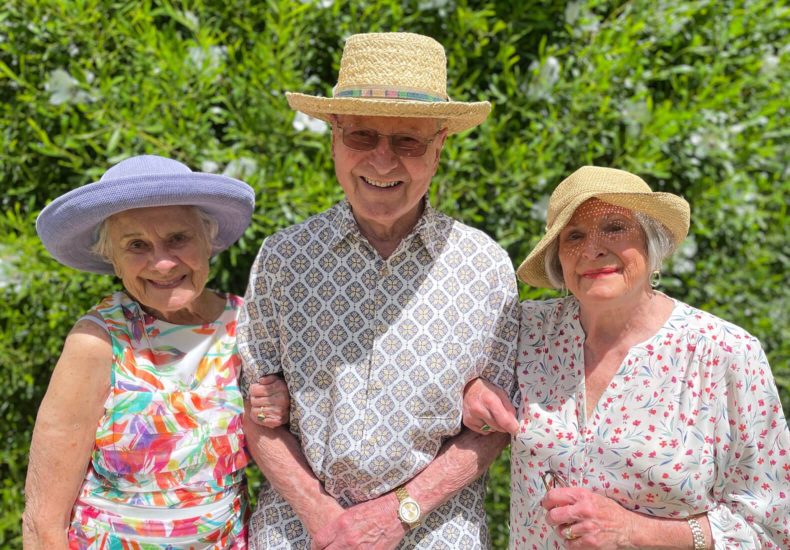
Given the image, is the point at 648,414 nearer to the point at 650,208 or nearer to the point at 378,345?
the point at 650,208

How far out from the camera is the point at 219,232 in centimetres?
292

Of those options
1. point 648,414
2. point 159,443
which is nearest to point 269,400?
point 159,443

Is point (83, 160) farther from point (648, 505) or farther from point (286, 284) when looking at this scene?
point (648, 505)

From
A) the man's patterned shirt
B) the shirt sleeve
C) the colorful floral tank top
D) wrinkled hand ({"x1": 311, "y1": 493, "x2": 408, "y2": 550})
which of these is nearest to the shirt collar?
the man's patterned shirt

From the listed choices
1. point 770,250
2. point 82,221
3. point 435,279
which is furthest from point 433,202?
Answer: point 770,250

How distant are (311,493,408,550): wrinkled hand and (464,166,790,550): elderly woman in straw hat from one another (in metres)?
0.48

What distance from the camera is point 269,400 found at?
106 inches

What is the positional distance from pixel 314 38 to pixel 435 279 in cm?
153

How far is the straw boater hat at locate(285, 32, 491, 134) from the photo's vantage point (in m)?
2.39

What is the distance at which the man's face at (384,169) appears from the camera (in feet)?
8.11

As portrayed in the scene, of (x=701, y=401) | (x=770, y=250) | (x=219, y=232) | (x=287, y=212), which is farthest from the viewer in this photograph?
(x=770, y=250)

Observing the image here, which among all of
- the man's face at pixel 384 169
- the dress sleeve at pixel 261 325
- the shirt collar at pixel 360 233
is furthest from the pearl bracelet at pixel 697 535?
the dress sleeve at pixel 261 325

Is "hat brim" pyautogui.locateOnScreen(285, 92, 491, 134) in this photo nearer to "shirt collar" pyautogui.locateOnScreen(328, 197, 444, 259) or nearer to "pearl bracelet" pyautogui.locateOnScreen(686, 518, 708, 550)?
"shirt collar" pyautogui.locateOnScreen(328, 197, 444, 259)

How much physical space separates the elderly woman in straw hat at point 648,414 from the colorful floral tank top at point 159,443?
3.43ft
